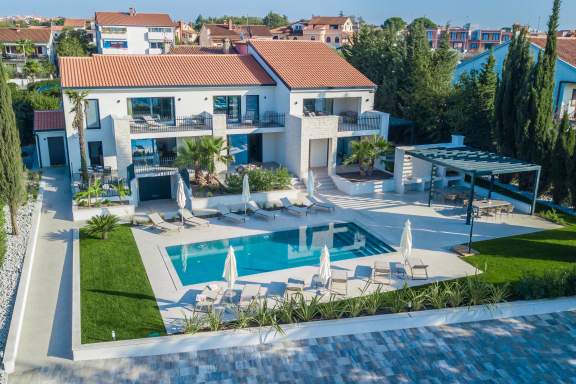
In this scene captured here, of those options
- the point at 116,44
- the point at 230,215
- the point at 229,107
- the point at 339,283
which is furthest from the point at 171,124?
the point at 116,44

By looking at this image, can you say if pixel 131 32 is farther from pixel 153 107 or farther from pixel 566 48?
pixel 566 48

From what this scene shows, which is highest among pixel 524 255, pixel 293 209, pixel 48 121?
pixel 48 121

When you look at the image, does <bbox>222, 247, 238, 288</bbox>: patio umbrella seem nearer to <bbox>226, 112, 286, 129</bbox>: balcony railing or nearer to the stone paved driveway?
the stone paved driveway

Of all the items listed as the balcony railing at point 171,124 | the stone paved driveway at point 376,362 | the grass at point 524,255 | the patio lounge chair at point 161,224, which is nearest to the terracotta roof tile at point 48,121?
the balcony railing at point 171,124

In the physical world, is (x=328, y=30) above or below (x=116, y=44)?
above

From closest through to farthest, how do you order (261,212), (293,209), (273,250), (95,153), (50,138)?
(273,250) → (261,212) → (293,209) → (95,153) → (50,138)

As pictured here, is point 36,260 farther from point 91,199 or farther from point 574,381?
point 574,381

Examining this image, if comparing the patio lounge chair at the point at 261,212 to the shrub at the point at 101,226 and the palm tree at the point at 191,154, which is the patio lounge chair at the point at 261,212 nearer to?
the palm tree at the point at 191,154
